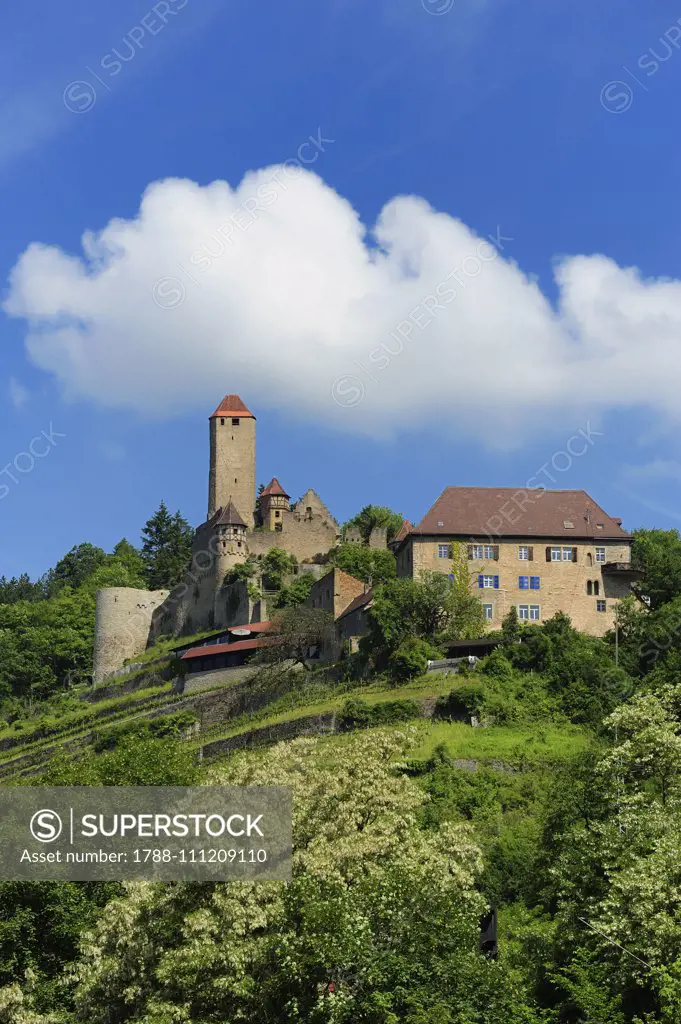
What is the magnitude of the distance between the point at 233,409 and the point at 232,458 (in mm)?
4519

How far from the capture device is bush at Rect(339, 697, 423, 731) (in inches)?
2490

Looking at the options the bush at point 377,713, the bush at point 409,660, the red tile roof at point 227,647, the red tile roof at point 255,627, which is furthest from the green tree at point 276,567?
the bush at point 377,713

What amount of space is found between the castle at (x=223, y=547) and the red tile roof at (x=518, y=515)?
1915cm

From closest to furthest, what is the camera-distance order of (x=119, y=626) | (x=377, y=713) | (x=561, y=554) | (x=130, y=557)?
(x=377, y=713)
(x=561, y=554)
(x=119, y=626)
(x=130, y=557)

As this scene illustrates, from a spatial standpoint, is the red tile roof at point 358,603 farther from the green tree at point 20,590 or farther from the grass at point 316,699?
the green tree at point 20,590

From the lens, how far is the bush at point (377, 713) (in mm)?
63250

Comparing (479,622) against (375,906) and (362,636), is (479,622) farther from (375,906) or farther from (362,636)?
(375,906)

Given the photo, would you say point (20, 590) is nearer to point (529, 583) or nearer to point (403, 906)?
point (529, 583)

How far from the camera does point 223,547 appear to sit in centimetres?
10275

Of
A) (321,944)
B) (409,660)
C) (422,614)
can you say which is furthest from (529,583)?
(321,944)

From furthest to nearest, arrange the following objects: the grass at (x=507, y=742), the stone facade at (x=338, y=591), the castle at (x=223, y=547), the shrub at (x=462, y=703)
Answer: the castle at (x=223, y=547)
the stone facade at (x=338, y=591)
the shrub at (x=462, y=703)
the grass at (x=507, y=742)

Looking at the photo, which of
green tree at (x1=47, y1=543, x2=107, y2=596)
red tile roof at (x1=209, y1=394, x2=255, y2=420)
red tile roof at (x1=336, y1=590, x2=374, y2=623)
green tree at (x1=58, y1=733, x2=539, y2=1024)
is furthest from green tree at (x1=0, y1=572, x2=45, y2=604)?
green tree at (x1=58, y1=733, x2=539, y2=1024)

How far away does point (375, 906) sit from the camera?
32219 mm

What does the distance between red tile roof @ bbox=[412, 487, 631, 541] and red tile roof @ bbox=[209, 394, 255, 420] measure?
38600 mm
